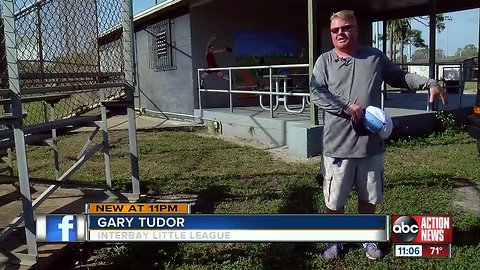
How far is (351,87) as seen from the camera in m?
3.13

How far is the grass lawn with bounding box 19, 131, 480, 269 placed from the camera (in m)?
3.47

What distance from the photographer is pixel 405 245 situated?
92.8 inches

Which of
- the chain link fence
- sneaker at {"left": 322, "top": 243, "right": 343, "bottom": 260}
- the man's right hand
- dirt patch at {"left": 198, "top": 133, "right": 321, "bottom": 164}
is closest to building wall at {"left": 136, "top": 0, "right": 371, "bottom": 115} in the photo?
dirt patch at {"left": 198, "top": 133, "right": 321, "bottom": 164}

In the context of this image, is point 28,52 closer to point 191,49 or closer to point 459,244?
point 459,244

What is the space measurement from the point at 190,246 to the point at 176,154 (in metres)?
3.90

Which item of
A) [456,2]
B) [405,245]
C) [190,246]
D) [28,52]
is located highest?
[456,2]

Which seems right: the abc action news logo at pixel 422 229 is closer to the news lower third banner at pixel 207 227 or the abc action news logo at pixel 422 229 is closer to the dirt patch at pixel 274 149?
the news lower third banner at pixel 207 227

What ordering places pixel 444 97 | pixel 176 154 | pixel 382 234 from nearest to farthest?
pixel 382 234 < pixel 444 97 < pixel 176 154

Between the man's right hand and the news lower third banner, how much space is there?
2.88 feet

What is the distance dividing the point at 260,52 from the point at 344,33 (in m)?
9.17

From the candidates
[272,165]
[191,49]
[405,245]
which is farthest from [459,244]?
[191,49]

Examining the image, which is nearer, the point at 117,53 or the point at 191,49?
the point at 117,53

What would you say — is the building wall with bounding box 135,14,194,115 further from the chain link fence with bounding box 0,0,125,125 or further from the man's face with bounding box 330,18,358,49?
the man's face with bounding box 330,18,358,49

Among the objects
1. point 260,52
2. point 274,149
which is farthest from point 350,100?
point 260,52
